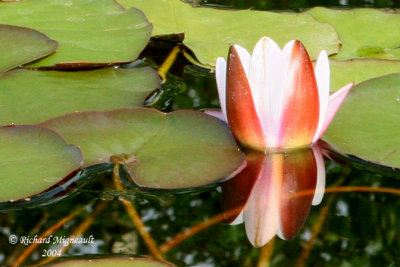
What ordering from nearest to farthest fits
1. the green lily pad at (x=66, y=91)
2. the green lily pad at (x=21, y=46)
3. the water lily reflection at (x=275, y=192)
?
1. the water lily reflection at (x=275, y=192)
2. the green lily pad at (x=66, y=91)
3. the green lily pad at (x=21, y=46)

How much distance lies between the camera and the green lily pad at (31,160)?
127 centimetres

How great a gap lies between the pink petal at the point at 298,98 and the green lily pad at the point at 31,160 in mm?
427

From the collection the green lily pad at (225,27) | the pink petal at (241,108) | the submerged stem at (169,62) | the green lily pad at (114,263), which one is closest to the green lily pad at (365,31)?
the green lily pad at (225,27)

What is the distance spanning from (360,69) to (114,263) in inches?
36.8

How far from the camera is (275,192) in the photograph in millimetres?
1341

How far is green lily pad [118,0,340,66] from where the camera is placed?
186 centimetres

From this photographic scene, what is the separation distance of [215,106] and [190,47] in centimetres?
25

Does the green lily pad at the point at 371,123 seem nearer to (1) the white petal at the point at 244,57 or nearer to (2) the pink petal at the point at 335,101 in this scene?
(2) the pink petal at the point at 335,101

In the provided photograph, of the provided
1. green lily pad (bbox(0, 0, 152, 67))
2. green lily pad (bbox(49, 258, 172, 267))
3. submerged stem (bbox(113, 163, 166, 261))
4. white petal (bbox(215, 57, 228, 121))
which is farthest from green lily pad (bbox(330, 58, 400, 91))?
green lily pad (bbox(49, 258, 172, 267))

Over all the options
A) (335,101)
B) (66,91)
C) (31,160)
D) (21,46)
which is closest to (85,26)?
(21,46)

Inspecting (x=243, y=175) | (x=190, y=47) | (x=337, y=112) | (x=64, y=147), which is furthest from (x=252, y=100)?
(x=190, y=47)

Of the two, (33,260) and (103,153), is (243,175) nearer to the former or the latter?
(103,153)

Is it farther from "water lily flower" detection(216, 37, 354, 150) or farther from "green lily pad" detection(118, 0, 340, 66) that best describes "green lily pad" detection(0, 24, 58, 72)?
"water lily flower" detection(216, 37, 354, 150)

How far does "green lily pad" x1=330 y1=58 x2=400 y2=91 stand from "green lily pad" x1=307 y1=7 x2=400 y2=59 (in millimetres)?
100
